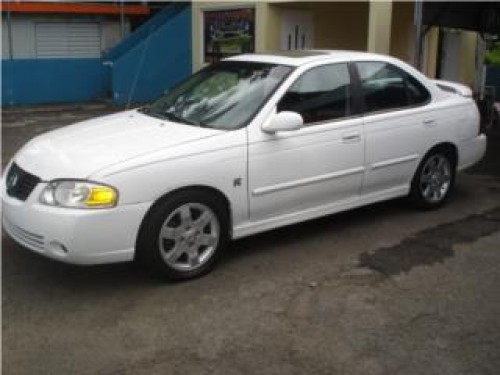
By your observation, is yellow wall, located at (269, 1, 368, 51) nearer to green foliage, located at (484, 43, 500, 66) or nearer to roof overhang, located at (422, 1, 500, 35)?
roof overhang, located at (422, 1, 500, 35)

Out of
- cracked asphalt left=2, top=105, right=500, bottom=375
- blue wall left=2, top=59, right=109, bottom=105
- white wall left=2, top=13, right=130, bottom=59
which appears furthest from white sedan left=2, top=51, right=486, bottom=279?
white wall left=2, top=13, right=130, bottom=59

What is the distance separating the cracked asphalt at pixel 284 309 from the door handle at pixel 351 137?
83 cm

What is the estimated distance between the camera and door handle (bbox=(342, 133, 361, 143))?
5.71 meters

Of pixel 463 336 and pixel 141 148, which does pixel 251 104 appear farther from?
pixel 463 336

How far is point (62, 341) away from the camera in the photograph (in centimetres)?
403

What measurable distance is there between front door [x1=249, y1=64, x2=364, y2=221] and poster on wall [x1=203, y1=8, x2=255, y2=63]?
956cm

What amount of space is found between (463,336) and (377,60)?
2874mm

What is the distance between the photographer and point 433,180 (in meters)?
6.69

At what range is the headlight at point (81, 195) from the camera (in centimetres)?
445

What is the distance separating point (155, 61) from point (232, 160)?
42.8 feet

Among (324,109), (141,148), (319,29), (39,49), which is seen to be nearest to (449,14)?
(319,29)

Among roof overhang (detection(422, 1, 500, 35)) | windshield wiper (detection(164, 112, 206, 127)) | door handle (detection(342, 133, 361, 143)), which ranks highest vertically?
roof overhang (detection(422, 1, 500, 35))

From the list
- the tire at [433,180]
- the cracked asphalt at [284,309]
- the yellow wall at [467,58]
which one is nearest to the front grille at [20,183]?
the cracked asphalt at [284,309]

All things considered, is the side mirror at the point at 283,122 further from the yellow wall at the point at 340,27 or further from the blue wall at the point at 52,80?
the blue wall at the point at 52,80
